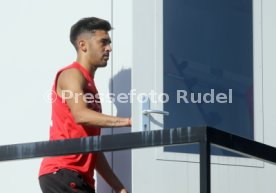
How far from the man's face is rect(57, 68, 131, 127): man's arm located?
14 centimetres

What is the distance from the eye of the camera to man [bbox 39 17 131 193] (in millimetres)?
3994

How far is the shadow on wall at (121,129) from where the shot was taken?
4398 millimetres

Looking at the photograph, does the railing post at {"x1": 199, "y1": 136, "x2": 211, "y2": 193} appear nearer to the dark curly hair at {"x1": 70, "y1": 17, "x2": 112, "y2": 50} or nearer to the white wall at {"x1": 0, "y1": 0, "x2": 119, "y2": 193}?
the dark curly hair at {"x1": 70, "y1": 17, "x2": 112, "y2": 50}

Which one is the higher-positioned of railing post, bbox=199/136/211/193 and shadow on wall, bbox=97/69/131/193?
shadow on wall, bbox=97/69/131/193

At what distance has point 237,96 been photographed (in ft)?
15.0

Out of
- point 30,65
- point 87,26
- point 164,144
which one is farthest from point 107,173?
point 164,144

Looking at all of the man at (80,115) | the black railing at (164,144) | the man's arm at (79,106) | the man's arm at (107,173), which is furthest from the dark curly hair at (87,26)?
the black railing at (164,144)

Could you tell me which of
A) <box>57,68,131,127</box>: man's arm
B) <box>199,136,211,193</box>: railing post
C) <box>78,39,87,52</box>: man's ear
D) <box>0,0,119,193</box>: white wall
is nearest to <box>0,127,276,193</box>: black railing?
<box>199,136,211,193</box>: railing post

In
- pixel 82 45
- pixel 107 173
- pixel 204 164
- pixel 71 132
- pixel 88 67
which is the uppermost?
pixel 82 45

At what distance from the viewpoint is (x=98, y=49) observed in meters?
4.30

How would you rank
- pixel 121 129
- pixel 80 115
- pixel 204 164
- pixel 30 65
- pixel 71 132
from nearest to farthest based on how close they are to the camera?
pixel 204 164
pixel 80 115
pixel 71 132
pixel 121 129
pixel 30 65

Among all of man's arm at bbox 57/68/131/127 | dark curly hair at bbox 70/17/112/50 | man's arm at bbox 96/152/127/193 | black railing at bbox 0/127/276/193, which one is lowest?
black railing at bbox 0/127/276/193

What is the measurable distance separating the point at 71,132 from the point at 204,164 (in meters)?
1.27

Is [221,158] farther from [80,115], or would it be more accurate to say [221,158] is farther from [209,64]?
[80,115]
